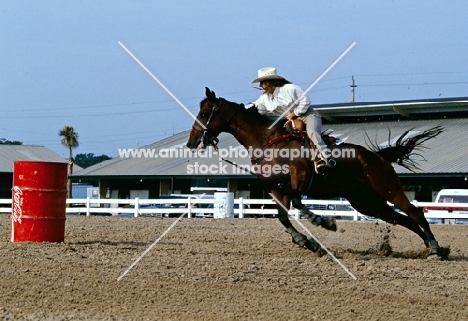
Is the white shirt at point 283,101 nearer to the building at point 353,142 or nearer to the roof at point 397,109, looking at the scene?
the building at point 353,142

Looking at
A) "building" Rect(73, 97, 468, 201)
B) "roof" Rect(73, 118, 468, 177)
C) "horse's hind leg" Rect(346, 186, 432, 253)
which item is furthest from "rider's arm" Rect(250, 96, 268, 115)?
"building" Rect(73, 97, 468, 201)

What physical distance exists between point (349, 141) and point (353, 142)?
0.38 metres

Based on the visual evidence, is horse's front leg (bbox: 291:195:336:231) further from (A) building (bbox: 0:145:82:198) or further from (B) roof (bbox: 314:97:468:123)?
(A) building (bbox: 0:145:82:198)

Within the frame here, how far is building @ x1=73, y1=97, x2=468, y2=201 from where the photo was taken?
3788 cm

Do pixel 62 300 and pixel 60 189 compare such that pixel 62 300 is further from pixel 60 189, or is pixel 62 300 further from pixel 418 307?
pixel 60 189

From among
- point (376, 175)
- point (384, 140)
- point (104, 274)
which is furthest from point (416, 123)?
point (104, 274)

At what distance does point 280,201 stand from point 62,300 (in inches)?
184

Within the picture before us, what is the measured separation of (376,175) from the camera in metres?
11.9

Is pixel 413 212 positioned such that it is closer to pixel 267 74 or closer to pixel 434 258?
pixel 434 258

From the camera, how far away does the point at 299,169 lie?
11.2 metres

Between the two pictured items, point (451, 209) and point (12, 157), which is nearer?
point (451, 209)

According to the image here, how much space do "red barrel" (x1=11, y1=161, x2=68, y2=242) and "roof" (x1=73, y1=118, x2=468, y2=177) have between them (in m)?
20.6

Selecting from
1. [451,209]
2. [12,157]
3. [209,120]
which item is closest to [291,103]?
[209,120]

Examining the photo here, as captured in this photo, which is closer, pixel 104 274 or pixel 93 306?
pixel 93 306
